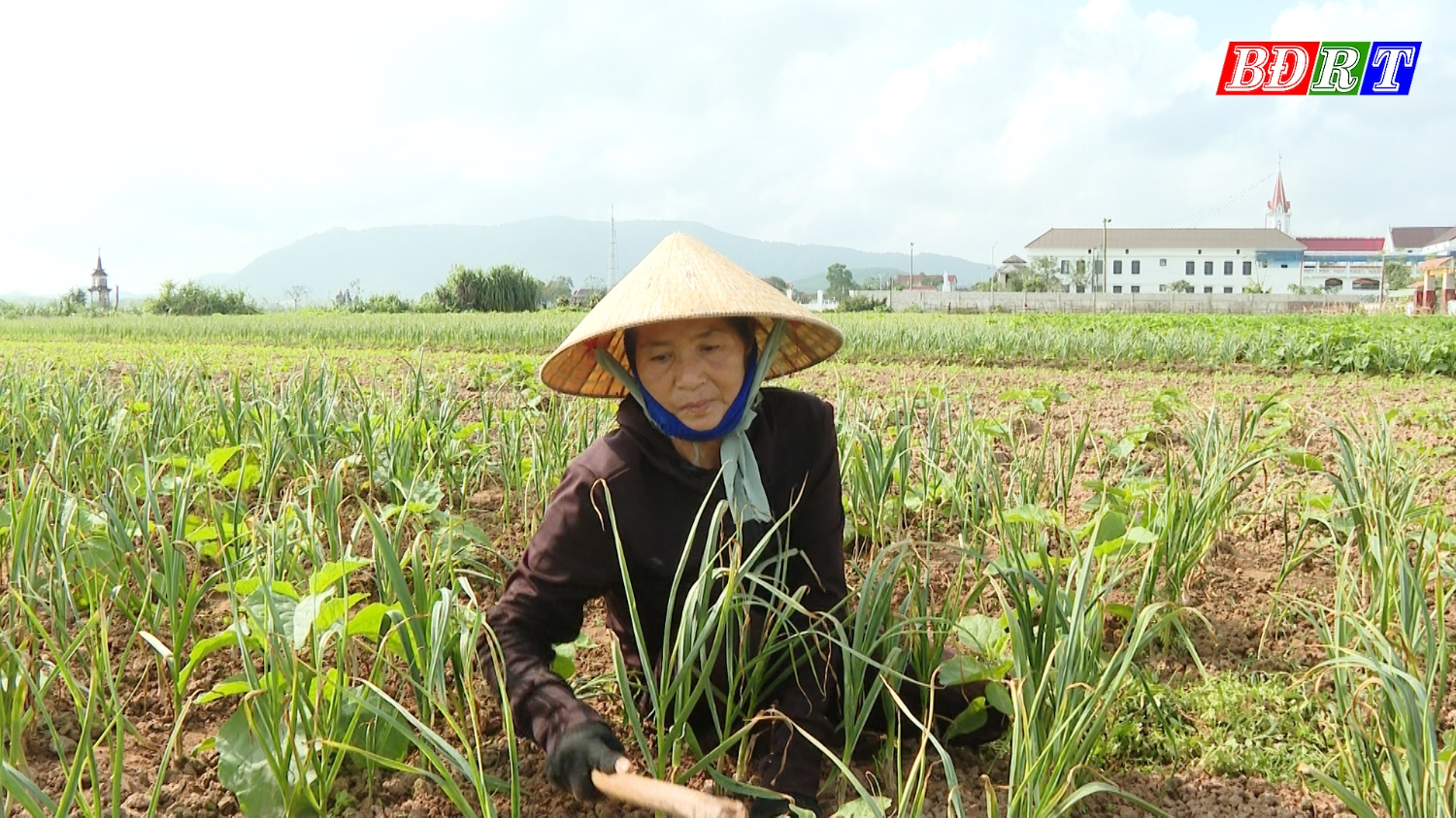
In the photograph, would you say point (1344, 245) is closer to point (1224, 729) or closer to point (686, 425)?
point (1224, 729)

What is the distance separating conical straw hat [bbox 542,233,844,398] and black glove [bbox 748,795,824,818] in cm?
69

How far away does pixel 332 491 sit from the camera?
1.93m

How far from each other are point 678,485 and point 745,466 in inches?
5.3

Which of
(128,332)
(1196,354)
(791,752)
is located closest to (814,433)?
(791,752)

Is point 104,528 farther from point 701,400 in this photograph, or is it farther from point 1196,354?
point 1196,354

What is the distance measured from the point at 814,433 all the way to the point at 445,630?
0.68 m

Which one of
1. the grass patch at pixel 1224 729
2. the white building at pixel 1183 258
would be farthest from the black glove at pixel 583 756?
the white building at pixel 1183 258

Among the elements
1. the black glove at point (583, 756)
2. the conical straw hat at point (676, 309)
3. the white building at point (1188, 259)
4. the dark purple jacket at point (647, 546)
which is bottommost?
the black glove at point (583, 756)

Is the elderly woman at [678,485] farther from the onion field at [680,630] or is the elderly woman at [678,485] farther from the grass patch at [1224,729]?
the grass patch at [1224,729]

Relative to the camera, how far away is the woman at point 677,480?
1.49 meters

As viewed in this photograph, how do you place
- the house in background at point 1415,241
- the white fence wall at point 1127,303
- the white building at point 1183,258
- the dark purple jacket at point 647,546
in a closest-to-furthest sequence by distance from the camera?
the dark purple jacket at point 647,546, the white fence wall at point 1127,303, the white building at point 1183,258, the house in background at point 1415,241

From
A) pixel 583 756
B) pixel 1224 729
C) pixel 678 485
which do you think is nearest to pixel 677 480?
pixel 678 485

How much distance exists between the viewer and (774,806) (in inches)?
53.1

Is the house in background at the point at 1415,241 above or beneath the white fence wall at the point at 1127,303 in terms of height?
above
